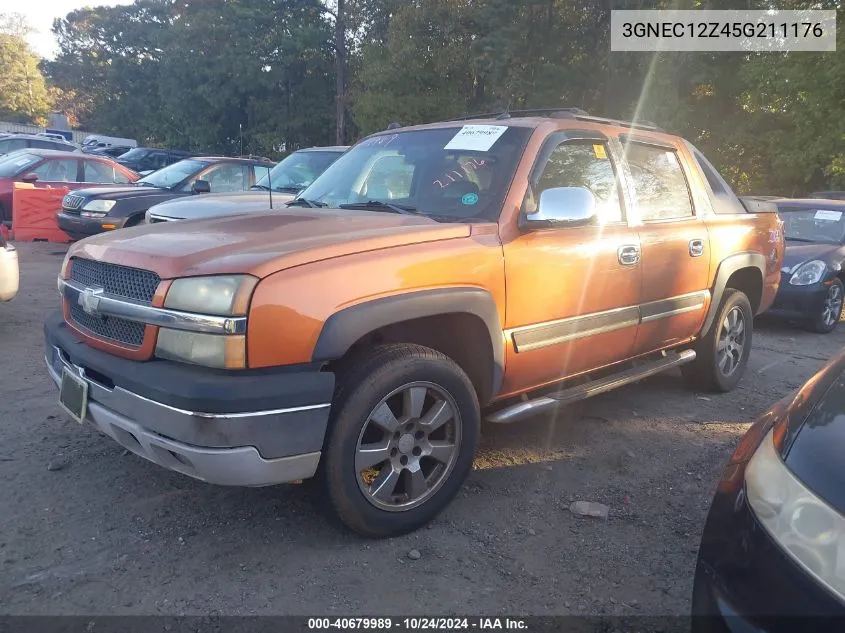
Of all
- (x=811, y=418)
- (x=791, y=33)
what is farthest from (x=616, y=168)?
(x=791, y=33)

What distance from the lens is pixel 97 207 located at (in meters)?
9.15

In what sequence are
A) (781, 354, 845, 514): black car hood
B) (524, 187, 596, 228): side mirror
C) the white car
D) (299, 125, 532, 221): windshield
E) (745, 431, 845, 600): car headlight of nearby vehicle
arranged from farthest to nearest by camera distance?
the white car
(299, 125, 532, 221): windshield
(524, 187, 596, 228): side mirror
(781, 354, 845, 514): black car hood
(745, 431, 845, 600): car headlight of nearby vehicle

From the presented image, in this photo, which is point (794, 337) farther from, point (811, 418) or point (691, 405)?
point (811, 418)

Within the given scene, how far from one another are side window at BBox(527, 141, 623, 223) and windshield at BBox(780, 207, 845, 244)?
594cm

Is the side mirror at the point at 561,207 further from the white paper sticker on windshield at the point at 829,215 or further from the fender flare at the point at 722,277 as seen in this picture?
the white paper sticker on windshield at the point at 829,215

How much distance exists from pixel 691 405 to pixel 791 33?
602 inches

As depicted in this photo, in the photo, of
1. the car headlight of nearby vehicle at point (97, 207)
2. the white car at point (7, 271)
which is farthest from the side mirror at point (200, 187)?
the white car at point (7, 271)

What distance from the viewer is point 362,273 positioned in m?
2.62

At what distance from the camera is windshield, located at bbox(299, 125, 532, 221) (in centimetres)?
336

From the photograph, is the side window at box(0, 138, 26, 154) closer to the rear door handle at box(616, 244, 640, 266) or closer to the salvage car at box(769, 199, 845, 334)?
the salvage car at box(769, 199, 845, 334)

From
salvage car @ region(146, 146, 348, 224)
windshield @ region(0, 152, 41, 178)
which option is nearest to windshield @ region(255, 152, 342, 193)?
salvage car @ region(146, 146, 348, 224)

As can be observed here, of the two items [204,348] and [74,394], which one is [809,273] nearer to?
[204,348]

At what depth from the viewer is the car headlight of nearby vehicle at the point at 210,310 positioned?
2375 mm

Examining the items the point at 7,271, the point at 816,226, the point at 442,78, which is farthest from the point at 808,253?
the point at 442,78
